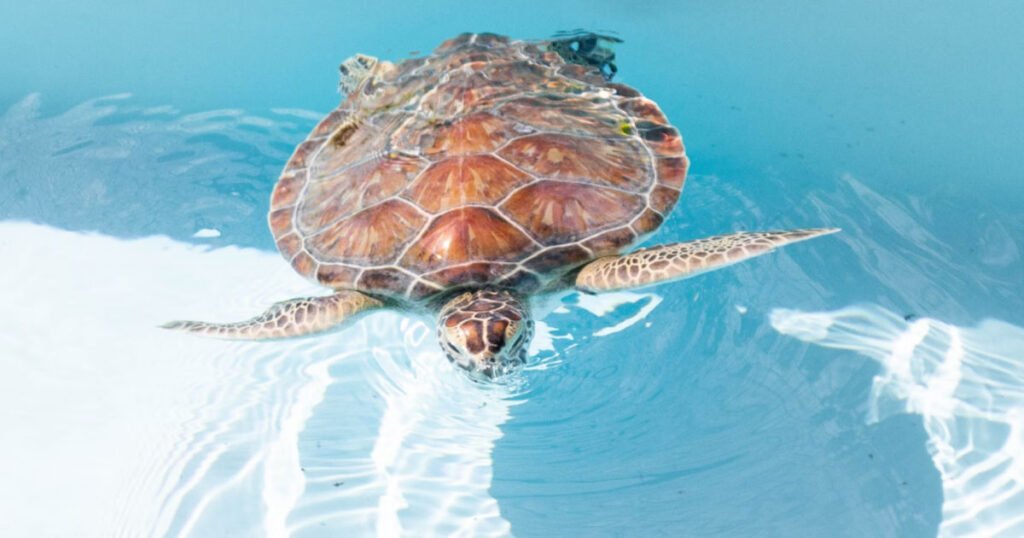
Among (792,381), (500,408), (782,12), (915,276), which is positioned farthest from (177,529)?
(782,12)

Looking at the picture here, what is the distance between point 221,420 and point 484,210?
5.70ft

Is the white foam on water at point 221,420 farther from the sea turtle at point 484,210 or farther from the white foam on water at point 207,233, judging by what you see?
the sea turtle at point 484,210

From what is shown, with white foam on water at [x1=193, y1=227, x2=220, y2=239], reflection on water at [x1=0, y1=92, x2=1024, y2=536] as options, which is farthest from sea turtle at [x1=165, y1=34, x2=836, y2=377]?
white foam on water at [x1=193, y1=227, x2=220, y2=239]

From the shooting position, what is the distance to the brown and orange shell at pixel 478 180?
3074mm

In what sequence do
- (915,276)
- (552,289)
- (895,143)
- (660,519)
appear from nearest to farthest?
(660,519), (552,289), (915,276), (895,143)

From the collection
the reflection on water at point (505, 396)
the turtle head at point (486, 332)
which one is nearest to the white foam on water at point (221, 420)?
the reflection on water at point (505, 396)

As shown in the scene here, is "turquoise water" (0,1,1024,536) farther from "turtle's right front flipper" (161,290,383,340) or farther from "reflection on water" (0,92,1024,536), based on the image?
"turtle's right front flipper" (161,290,383,340)

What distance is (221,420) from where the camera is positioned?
359cm

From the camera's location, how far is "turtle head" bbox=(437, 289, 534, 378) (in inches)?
109

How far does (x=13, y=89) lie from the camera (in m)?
5.97

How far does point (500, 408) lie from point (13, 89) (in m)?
5.21

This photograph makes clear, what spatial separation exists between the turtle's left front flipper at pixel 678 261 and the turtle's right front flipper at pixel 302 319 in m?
1.00

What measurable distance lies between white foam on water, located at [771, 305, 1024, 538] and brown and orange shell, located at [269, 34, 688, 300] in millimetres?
1295

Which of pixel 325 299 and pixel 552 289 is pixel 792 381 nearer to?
pixel 552 289
